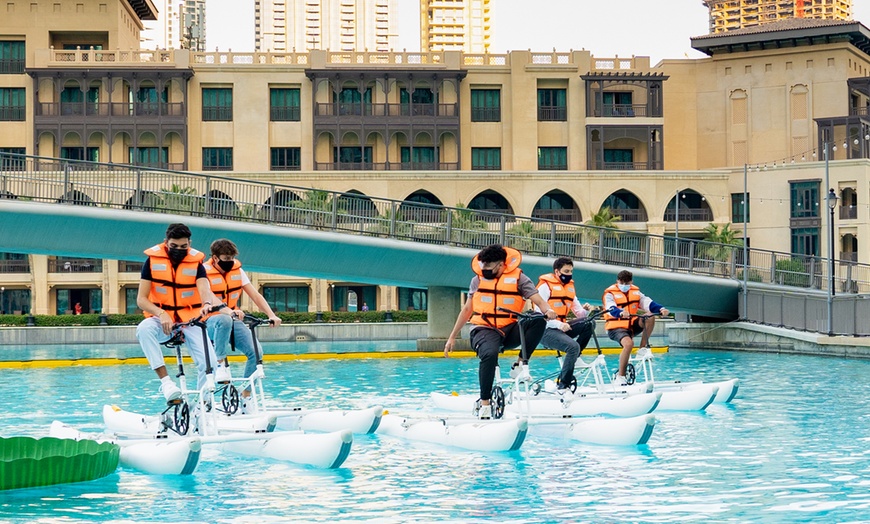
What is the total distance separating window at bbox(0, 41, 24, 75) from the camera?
79.1 m

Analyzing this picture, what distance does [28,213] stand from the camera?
32531 millimetres

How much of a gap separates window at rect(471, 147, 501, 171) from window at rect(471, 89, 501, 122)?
1910 millimetres

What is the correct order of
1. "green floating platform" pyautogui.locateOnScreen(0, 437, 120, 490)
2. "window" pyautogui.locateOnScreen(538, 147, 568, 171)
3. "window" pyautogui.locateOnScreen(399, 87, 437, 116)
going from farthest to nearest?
"window" pyautogui.locateOnScreen(538, 147, 568, 171)
"window" pyautogui.locateOnScreen(399, 87, 437, 116)
"green floating platform" pyautogui.locateOnScreen(0, 437, 120, 490)

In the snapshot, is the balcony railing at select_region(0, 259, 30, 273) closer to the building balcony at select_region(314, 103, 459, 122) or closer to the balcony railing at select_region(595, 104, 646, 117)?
the building balcony at select_region(314, 103, 459, 122)

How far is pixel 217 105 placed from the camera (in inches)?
3108

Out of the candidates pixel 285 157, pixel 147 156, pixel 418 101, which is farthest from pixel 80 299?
pixel 418 101

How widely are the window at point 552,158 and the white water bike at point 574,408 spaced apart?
64.3 m

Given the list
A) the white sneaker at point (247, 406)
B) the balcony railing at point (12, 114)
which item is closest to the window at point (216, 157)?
the balcony railing at point (12, 114)

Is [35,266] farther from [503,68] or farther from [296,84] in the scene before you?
[503,68]

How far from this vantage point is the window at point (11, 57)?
79.1 meters

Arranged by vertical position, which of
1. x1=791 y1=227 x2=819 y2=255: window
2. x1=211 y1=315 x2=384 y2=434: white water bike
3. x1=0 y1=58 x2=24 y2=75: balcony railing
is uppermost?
x1=0 y1=58 x2=24 y2=75: balcony railing

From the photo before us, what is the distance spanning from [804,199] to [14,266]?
1882 inches

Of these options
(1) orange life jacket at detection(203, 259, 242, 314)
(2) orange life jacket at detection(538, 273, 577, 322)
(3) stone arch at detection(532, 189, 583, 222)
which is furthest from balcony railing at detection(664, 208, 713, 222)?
(1) orange life jacket at detection(203, 259, 242, 314)

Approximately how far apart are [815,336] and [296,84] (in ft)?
166
